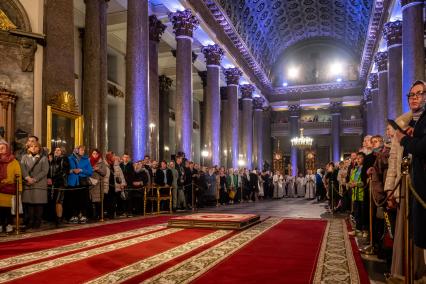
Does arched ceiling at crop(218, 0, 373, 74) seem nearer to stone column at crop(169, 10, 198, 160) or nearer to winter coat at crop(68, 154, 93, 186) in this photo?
stone column at crop(169, 10, 198, 160)

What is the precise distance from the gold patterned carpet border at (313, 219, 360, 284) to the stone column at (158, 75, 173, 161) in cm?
1581

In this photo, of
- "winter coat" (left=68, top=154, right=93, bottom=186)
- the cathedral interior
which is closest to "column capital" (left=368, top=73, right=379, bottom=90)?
the cathedral interior

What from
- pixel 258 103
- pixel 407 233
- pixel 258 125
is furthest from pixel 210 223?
pixel 258 103

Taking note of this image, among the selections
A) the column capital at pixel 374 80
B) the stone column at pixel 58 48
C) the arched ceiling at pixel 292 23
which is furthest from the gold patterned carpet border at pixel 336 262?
the column capital at pixel 374 80

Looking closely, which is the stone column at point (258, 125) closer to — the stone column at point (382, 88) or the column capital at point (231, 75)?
the column capital at point (231, 75)

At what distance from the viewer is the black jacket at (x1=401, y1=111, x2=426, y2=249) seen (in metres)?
2.91

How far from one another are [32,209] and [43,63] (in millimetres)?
3856

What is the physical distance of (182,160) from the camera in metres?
14.7

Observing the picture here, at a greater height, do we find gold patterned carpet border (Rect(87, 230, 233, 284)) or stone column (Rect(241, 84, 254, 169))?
stone column (Rect(241, 84, 254, 169))

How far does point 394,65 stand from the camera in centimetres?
1792

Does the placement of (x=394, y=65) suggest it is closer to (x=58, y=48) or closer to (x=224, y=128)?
(x=224, y=128)

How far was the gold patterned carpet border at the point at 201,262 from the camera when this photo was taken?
4.18 meters

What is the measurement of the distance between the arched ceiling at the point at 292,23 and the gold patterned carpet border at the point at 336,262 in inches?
682

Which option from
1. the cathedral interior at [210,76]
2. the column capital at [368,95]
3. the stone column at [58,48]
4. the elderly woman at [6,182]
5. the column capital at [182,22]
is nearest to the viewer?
the elderly woman at [6,182]
